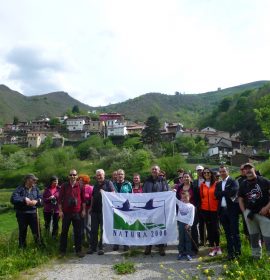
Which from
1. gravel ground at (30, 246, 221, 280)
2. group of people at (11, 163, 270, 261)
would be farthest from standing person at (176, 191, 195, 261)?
gravel ground at (30, 246, 221, 280)

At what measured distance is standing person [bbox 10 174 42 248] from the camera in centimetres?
837

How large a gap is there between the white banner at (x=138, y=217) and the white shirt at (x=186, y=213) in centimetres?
62

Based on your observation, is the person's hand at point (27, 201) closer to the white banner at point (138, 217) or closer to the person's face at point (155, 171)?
the white banner at point (138, 217)

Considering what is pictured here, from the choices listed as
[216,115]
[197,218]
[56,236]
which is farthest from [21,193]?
[216,115]

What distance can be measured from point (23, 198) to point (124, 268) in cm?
292

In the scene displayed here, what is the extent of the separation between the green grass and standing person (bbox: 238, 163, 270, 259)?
7.82 feet

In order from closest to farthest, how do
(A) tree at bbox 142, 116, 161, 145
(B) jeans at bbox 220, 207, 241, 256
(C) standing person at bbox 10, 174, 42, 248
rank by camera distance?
1. (B) jeans at bbox 220, 207, 241, 256
2. (C) standing person at bbox 10, 174, 42, 248
3. (A) tree at bbox 142, 116, 161, 145

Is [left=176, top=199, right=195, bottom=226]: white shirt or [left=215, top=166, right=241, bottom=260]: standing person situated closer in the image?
[left=215, top=166, right=241, bottom=260]: standing person

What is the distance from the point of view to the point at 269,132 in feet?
131

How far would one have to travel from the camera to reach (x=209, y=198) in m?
8.14

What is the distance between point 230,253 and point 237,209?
2.94ft

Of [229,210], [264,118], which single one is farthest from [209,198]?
[264,118]

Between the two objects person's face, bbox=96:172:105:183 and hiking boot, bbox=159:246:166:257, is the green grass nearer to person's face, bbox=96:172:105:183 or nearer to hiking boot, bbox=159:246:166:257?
hiking boot, bbox=159:246:166:257

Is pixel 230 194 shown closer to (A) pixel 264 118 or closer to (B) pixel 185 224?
(B) pixel 185 224
